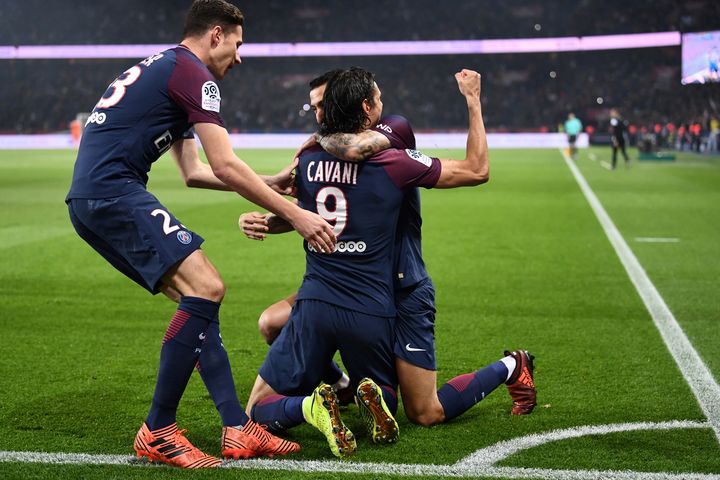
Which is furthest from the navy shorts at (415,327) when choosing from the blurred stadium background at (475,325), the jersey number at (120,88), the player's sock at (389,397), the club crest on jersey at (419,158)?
the jersey number at (120,88)

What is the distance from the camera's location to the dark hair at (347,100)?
4176 millimetres

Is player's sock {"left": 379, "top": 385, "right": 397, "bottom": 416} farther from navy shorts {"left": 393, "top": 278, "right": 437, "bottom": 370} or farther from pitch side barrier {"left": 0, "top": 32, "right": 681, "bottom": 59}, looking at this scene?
pitch side barrier {"left": 0, "top": 32, "right": 681, "bottom": 59}

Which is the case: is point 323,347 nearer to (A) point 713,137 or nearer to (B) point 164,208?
(B) point 164,208

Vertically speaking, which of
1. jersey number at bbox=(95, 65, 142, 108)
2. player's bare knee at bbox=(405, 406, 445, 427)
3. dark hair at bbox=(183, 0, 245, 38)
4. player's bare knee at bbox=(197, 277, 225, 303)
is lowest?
player's bare knee at bbox=(405, 406, 445, 427)

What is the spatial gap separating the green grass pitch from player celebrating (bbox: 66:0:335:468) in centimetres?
23

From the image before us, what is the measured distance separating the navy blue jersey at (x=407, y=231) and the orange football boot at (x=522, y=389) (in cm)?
69

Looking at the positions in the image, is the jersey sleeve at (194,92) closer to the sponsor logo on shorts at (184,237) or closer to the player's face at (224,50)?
the player's face at (224,50)

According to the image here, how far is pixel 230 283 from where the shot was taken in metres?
9.27

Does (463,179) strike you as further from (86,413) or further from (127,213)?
(86,413)

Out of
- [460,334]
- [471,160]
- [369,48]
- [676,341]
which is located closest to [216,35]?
[471,160]

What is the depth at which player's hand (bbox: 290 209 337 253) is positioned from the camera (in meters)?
3.94

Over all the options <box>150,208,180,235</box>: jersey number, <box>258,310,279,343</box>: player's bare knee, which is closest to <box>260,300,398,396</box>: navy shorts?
<box>258,310,279,343</box>: player's bare knee

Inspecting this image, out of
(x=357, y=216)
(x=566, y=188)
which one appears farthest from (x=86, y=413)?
(x=566, y=188)

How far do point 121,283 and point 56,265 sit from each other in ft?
4.77
